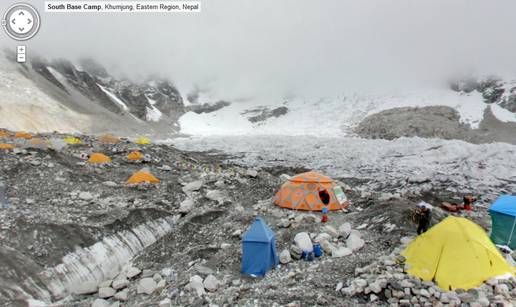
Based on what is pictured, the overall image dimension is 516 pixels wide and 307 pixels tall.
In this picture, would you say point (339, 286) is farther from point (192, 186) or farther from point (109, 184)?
point (109, 184)

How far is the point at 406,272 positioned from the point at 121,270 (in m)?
6.43

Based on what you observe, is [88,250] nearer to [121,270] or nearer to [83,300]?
[121,270]

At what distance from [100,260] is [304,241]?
4.91 meters

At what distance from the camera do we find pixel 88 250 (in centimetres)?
960

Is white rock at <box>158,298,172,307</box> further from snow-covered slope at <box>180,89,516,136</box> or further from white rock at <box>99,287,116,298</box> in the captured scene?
snow-covered slope at <box>180,89,516,136</box>

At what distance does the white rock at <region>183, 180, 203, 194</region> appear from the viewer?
1557 centimetres

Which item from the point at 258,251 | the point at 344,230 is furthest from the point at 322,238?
the point at 258,251

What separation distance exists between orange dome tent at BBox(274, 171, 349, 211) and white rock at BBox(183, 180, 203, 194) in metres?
3.49

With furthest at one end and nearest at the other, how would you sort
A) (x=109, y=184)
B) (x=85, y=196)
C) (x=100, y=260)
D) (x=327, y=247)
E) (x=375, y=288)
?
(x=109, y=184) → (x=85, y=196) → (x=100, y=260) → (x=327, y=247) → (x=375, y=288)

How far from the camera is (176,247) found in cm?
1060

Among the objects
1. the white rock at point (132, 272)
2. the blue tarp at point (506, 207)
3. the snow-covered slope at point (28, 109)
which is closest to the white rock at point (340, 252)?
the white rock at point (132, 272)

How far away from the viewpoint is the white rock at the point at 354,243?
9281 mm

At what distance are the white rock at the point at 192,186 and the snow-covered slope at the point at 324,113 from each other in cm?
10045

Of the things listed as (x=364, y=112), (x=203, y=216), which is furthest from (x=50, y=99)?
(x=364, y=112)
